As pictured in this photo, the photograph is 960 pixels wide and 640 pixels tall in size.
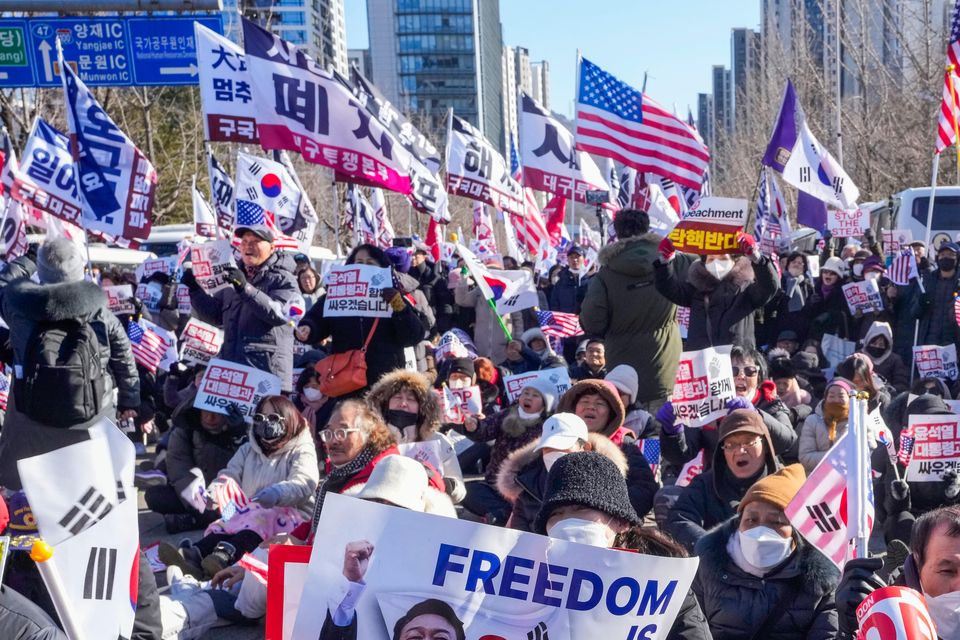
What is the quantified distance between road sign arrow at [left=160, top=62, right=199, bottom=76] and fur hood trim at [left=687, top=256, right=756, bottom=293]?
301 inches

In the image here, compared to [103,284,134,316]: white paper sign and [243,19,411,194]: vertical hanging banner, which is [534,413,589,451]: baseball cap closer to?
[243,19,411,194]: vertical hanging banner

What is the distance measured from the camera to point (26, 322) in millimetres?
5613

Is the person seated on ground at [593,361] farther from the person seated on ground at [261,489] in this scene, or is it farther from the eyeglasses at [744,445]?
the eyeglasses at [744,445]

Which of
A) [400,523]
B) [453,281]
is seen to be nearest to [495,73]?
[453,281]

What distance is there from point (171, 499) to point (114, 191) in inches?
120

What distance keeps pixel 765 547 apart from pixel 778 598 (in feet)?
0.58

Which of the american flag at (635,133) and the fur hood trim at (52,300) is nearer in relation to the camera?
the fur hood trim at (52,300)

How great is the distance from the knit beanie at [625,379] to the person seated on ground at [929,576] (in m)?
3.14

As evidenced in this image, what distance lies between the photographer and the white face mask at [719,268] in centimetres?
690

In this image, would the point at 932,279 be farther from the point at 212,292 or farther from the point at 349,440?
the point at 349,440

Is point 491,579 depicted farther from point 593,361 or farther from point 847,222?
point 847,222

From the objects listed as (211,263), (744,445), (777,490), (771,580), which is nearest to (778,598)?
(771,580)

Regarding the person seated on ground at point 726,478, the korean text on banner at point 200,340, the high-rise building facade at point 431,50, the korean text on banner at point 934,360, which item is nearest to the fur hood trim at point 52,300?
the korean text on banner at point 200,340

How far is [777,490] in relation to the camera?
3.96 metres
